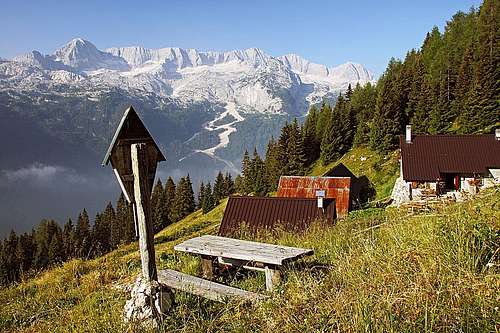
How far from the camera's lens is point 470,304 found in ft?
12.4

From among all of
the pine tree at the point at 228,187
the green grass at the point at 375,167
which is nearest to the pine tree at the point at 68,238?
the pine tree at the point at 228,187

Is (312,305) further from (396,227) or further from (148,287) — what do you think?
(396,227)

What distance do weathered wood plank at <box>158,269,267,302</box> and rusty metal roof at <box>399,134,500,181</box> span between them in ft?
107

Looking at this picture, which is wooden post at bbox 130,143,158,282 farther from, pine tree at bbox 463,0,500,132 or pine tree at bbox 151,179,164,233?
pine tree at bbox 151,179,164,233

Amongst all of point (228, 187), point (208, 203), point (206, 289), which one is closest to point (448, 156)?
point (206, 289)

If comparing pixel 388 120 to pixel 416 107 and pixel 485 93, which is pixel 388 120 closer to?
pixel 416 107

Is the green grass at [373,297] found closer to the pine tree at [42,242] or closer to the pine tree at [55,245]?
the pine tree at [55,245]

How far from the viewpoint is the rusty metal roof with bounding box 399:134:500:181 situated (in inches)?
1389

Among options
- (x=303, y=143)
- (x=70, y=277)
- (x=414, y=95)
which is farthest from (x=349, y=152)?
(x=70, y=277)

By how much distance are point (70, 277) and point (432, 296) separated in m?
9.97

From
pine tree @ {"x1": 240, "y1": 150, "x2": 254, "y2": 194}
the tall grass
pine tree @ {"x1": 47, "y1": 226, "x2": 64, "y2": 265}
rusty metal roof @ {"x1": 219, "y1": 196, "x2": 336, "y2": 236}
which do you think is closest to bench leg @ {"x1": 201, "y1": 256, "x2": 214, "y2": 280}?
the tall grass

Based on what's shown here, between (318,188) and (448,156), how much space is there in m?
11.3

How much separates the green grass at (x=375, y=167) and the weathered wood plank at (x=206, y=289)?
131 ft

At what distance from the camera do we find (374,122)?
63.0 metres
